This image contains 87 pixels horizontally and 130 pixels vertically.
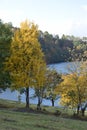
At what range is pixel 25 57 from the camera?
47.2 metres

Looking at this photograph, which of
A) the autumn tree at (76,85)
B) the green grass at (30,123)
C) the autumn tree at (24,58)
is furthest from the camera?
the autumn tree at (76,85)

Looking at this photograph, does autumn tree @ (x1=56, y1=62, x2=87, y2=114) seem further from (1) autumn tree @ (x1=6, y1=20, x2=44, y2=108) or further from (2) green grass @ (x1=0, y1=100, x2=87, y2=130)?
(2) green grass @ (x1=0, y1=100, x2=87, y2=130)

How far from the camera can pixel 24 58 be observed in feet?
155

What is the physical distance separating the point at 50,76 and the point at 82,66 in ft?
51.8

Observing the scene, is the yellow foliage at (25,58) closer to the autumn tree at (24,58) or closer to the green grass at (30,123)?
the autumn tree at (24,58)

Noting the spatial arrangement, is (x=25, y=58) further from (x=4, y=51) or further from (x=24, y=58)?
(x=4, y=51)

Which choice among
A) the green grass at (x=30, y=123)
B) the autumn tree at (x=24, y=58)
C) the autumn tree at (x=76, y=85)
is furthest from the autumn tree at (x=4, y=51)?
the green grass at (x=30, y=123)

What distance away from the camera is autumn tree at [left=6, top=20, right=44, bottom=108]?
4716 cm

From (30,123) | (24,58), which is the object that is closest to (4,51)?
(24,58)

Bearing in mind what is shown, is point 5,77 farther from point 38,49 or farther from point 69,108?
point 69,108

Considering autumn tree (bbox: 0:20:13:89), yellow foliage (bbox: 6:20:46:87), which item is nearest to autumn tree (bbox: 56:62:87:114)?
yellow foliage (bbox: 6:20:46:87)

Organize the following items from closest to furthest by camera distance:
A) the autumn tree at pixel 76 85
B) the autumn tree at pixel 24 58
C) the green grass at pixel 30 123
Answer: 1. the green grass at pixel 30 123
2. the autumn tree at pixel 24 58
3. the autumn tree at pixel 76 85

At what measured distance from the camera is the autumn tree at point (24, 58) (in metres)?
47.2

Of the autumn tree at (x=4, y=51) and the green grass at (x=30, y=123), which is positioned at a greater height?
the autumn tree at (x=4, y=51)
